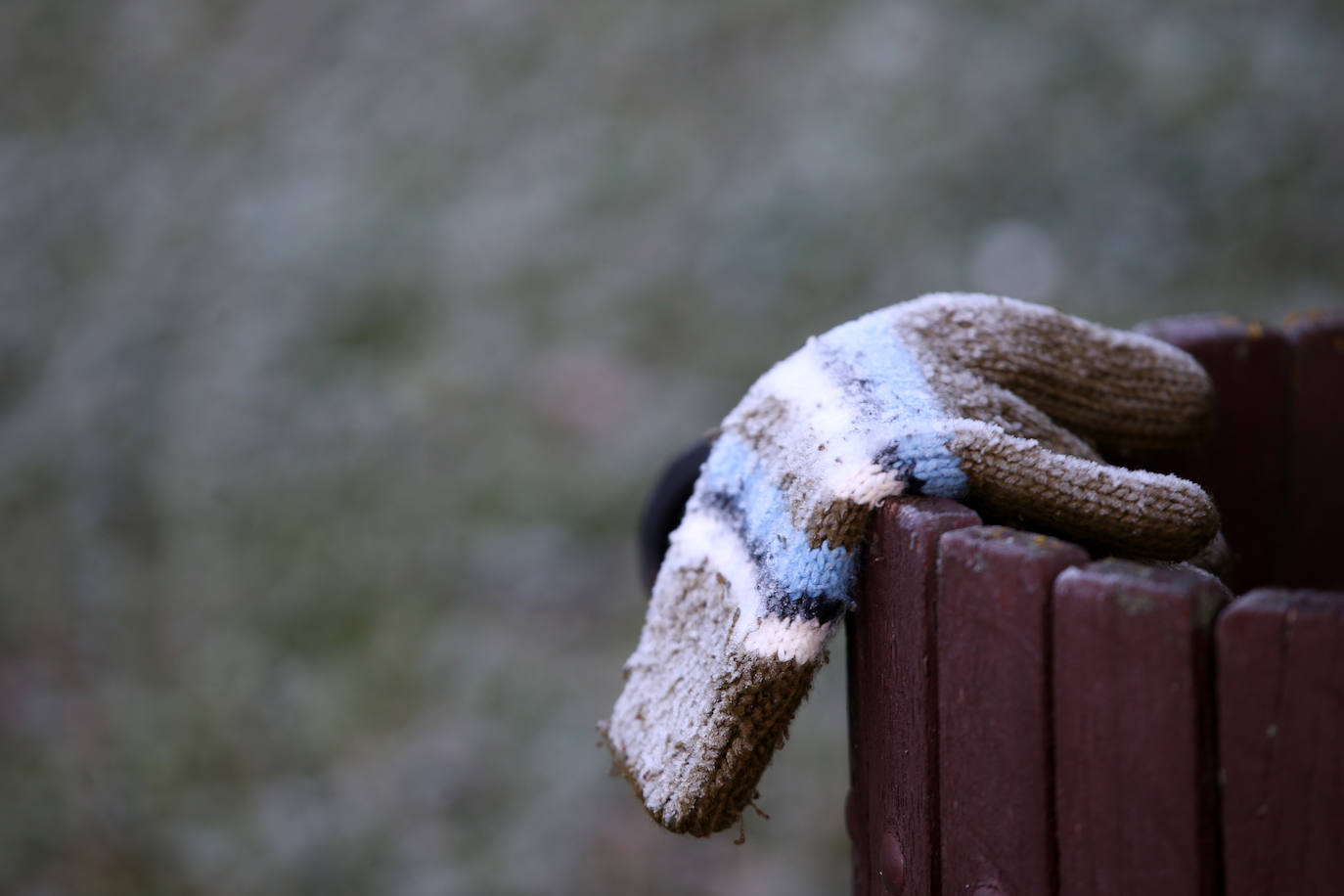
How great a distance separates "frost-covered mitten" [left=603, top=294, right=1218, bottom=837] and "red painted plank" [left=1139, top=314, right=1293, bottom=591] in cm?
27

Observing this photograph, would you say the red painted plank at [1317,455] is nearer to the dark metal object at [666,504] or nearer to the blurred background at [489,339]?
the dark metal object at [666,504]

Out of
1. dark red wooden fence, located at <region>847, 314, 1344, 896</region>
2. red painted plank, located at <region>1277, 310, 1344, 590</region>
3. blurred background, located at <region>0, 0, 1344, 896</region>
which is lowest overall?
blurred background, located at <region>0, 0, 1344, 896</region>

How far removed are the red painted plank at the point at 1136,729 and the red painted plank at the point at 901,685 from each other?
0.35 ft

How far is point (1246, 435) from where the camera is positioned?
4.49 feet

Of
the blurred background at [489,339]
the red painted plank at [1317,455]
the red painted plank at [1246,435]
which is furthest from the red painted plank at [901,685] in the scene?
the blurred background at [489,339]

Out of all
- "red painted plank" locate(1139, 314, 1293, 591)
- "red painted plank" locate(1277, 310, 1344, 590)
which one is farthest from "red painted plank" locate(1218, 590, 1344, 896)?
"red painted plank" locate(1277, 310, 1344, 590)

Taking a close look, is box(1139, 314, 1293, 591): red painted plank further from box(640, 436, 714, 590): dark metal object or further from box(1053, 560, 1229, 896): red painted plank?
box(1053, 560, 1229, 896): red painted plank

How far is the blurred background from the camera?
272 cm

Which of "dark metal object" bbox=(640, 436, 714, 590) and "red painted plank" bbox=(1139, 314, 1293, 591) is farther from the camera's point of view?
"red painted plank" bbox=(1139, 314, 1293, 591)

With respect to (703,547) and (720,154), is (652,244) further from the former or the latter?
(703,547)

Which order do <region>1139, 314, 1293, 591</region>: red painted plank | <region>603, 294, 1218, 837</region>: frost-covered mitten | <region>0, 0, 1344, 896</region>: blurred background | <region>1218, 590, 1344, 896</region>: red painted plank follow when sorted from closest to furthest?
<region>1218, 590, 1344, 896</region>: red painted plank → <region>603, 294, 1218, 837</region>: frost-covered mitten → <region>1139, 314, 1293, 591</region>: red painted plank → <region>0, 0, 1344, 896</region>: blurred background

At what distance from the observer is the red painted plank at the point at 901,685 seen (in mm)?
788

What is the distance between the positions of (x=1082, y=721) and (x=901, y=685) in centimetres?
16

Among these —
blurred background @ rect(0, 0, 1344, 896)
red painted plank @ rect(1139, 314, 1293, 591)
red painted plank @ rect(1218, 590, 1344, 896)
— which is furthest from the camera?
blurred background @ rect(0, 0, 1344, 896)
